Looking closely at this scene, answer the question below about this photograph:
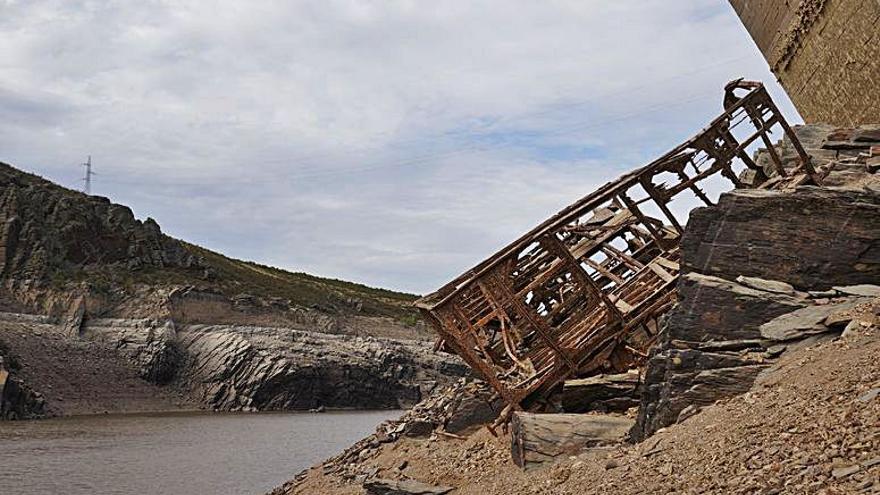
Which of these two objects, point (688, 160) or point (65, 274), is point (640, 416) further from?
Result: point (65, 274)

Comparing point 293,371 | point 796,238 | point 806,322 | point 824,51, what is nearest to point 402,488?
point 806,322

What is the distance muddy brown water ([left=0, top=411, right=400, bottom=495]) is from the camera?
72.2 feet

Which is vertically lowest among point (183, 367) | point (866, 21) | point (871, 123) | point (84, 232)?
point (871, 123)

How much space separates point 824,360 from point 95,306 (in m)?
57.3

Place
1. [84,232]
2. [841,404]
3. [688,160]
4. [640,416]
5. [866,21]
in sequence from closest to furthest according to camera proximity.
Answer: [841,404] → [640,416] → [688,160] → [866,21] → [84,232]

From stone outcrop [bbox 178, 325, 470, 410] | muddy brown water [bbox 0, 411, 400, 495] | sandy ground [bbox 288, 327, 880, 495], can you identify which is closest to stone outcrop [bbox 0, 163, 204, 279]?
stone outcrop [bbox 178, 325, 470, 410]

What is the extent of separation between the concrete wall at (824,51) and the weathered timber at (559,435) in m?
11.7

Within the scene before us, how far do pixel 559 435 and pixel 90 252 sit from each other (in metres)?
60.4

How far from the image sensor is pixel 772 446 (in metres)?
7.22

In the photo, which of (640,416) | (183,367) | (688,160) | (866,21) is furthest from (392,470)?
(183,367)

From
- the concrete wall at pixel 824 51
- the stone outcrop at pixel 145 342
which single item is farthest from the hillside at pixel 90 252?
the concrete wall at pixel 824 51

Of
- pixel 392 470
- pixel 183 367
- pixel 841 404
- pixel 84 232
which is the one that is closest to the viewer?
pixel 841 404

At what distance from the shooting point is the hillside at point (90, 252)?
59969 millimetres

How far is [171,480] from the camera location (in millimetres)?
22734
